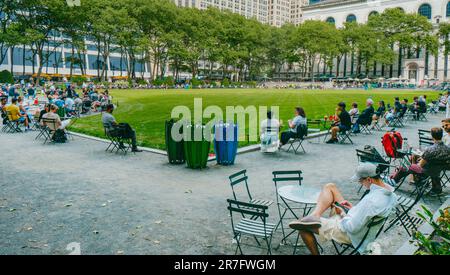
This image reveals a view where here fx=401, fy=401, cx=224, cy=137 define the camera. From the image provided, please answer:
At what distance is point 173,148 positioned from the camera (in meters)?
11.7

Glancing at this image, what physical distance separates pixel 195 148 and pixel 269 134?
325 centimetres

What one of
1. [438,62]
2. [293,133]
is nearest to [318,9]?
[438,62]

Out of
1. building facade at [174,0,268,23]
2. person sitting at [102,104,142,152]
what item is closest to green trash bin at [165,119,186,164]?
person sitting at [102,104,142,152]

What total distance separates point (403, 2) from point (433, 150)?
372 ft

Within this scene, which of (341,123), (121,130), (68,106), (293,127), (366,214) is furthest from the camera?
(68,106)

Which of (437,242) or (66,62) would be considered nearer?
(437,242)

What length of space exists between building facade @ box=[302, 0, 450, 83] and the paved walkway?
88360 millimetres

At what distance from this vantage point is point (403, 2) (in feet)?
350

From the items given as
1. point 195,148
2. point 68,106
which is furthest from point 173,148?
point 68,106

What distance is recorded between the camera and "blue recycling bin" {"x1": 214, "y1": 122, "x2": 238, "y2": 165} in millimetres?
11680

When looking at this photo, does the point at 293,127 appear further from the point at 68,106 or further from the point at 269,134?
the point at 68,106

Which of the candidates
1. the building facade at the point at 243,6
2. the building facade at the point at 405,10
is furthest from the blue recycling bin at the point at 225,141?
the building facade at the point at 243,6

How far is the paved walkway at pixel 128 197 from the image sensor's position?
20.1ft
